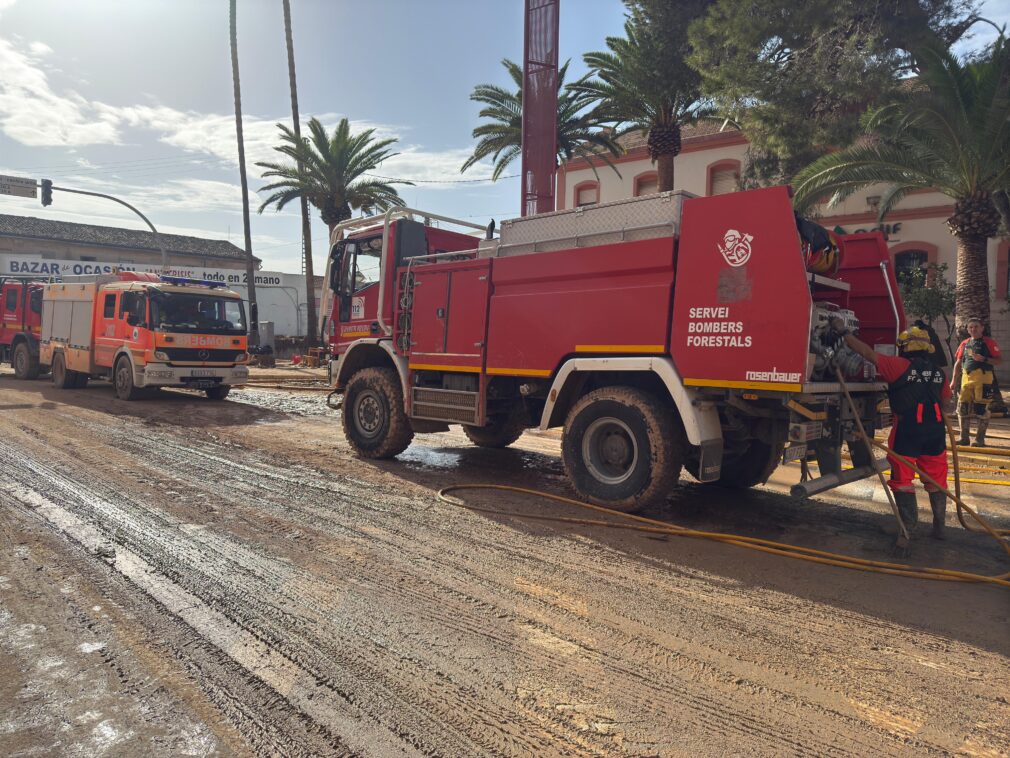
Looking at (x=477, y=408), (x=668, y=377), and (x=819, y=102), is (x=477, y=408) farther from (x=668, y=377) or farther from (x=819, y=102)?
(x=819, y=102)

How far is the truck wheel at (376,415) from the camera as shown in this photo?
8.27 meters

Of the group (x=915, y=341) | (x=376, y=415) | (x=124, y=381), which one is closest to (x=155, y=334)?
(x=124, y=381)

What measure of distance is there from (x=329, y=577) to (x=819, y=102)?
15.5 metres

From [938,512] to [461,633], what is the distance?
416 centimetres

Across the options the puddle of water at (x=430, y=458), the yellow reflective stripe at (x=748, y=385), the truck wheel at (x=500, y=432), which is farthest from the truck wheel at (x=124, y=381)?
the yellow reflective stripe at (x=748, y=385)

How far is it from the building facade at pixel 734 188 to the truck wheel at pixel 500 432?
13279mm

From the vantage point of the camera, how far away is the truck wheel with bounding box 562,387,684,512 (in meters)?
5.72

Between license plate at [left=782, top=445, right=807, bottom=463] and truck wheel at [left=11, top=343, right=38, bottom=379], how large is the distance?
20.1 meters

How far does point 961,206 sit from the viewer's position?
14.6m

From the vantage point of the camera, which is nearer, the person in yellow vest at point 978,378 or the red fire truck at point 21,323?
the person in yellow vest at point 978,378

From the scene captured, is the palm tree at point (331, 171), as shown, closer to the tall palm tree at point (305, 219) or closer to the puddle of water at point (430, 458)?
the tall palm tree at point (305, 219)

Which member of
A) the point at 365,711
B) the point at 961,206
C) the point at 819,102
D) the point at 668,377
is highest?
the point at 819,102

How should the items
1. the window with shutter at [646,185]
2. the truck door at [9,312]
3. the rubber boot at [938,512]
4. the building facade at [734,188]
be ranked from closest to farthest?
the rubber boot at [938,512]
the truck door at [9,312]
the building facade at [734,188]
the window with shutter at [646,185]

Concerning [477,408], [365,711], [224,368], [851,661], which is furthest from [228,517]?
[224,368]
